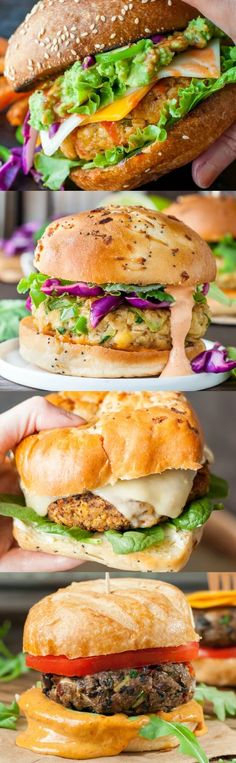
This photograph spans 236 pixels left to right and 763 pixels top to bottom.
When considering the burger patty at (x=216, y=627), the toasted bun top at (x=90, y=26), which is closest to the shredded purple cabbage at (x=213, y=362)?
the toasted bun top at (x=90, y=26)

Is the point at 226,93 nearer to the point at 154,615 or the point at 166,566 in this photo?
the point at 166,566

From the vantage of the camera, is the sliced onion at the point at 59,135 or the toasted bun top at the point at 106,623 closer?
the sliced onion at the point at 59,135

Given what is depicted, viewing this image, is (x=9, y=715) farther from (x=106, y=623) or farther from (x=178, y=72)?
(x=178, y=72)

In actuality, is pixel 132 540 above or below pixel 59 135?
below

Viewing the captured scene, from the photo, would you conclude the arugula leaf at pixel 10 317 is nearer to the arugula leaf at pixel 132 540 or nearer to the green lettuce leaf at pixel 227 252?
the arugula leaf at pixel 132 540

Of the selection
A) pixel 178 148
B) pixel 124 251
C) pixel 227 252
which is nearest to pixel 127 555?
pixel 124 251

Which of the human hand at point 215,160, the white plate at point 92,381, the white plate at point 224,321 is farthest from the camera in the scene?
the white plate at point 224,321
